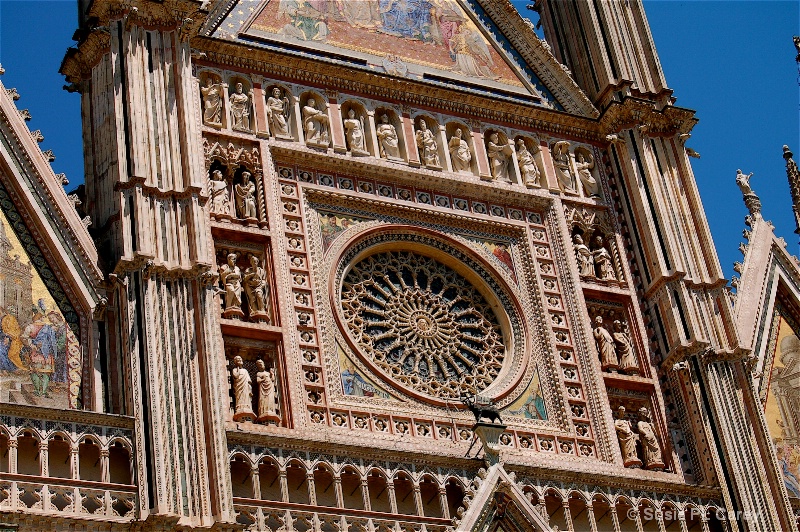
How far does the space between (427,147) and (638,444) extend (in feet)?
15.4

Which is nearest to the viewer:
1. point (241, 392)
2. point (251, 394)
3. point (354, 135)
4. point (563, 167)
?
point (241, 392)

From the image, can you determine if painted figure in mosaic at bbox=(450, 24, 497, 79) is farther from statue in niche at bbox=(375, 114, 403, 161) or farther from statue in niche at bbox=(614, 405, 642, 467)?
statue in niche at bbox=(614, 405, 642, 467)

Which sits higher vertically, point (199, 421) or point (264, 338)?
point (264, 338)

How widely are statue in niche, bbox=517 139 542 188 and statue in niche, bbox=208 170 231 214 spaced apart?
4459mm

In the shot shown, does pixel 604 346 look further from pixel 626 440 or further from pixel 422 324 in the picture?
pixel 422 324

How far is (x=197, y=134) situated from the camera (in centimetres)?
1794

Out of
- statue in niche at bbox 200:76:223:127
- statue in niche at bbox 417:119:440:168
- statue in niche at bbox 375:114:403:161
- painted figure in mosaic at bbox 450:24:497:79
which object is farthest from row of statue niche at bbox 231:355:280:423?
painted figure in mosaic at bbox 450:24:497:79

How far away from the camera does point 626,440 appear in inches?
733

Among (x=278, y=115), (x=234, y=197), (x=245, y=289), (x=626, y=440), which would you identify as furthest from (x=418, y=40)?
(x=626, y=440)

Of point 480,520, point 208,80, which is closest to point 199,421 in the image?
point 480,520

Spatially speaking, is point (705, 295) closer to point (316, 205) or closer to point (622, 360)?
point (622, 360)

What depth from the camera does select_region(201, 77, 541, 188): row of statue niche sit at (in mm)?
18797

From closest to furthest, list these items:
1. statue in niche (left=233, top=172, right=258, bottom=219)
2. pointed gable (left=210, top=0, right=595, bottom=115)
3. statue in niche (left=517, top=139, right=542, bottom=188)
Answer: statue in niche (left=233, top=172, right=258, bottom=219) → pointed gable (left=210, top=0, right=595, bottom=115) → statue in niche (left=517, top=139, right=542, bottom=188)

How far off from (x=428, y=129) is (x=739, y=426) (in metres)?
5.59
